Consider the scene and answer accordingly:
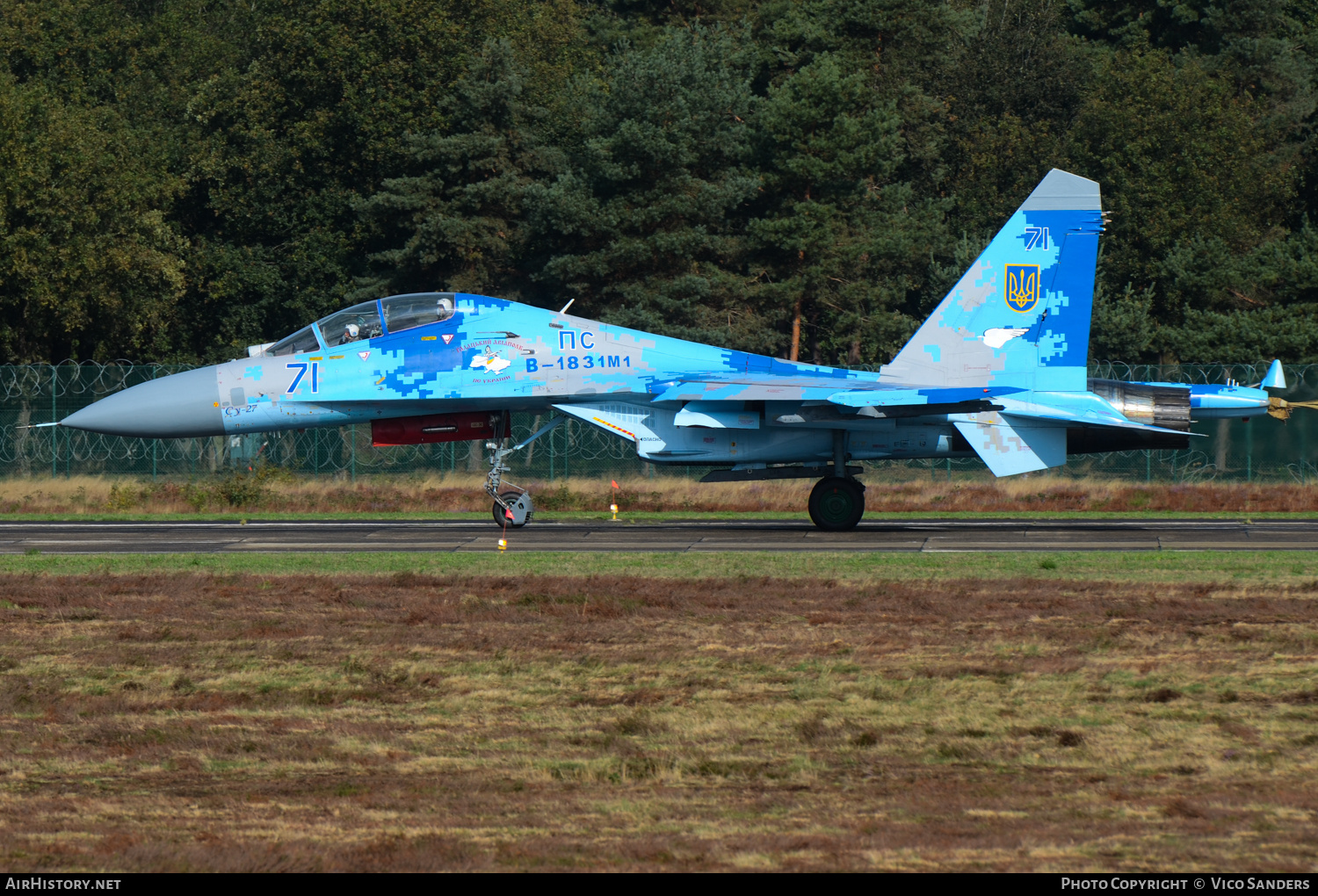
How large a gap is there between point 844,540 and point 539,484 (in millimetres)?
12716

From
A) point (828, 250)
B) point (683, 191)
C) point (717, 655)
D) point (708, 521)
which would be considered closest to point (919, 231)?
point (828, 250)

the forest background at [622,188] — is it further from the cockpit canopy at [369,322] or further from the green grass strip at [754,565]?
the green grass strip at [754,565]

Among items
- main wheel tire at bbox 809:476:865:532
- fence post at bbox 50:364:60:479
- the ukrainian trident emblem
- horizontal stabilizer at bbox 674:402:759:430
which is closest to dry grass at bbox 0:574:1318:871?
horizontal stabilizer at bbox 674:402:759:430

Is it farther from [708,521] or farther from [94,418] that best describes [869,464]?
[94,418]

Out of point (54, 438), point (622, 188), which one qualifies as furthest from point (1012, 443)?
point (622, 188)

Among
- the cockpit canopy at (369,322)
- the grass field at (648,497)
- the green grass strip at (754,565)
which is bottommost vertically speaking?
the green grass strip at (754,565)

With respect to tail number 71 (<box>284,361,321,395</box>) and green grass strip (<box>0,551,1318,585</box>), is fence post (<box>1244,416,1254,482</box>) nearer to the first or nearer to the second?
green grass strip (<box>0,551,1318,585</box>)

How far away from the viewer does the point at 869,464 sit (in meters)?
33.7

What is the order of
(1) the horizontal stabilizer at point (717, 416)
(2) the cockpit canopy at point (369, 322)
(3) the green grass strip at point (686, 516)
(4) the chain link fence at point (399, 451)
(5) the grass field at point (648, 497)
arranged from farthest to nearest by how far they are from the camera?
1. (4) the chain link fence at point (399, 451)
2. (5) the grass field at point (648, 497)
3. (3) the green grass strip at point (686, 516)
4. (2) the cockpit canopy at point (369, 322)
5. (1) the horizontal stabilizer at point (717, 416)

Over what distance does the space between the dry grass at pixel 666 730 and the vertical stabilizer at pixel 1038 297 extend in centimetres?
764

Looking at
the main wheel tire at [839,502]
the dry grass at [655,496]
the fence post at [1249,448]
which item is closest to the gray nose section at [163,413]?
the dry grass at [655,496]

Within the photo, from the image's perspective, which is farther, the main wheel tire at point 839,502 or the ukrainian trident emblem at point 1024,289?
the main wheel tire at point 839,502

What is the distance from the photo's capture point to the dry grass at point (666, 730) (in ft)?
20.9

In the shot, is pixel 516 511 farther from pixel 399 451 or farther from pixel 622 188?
pixel 622 188
